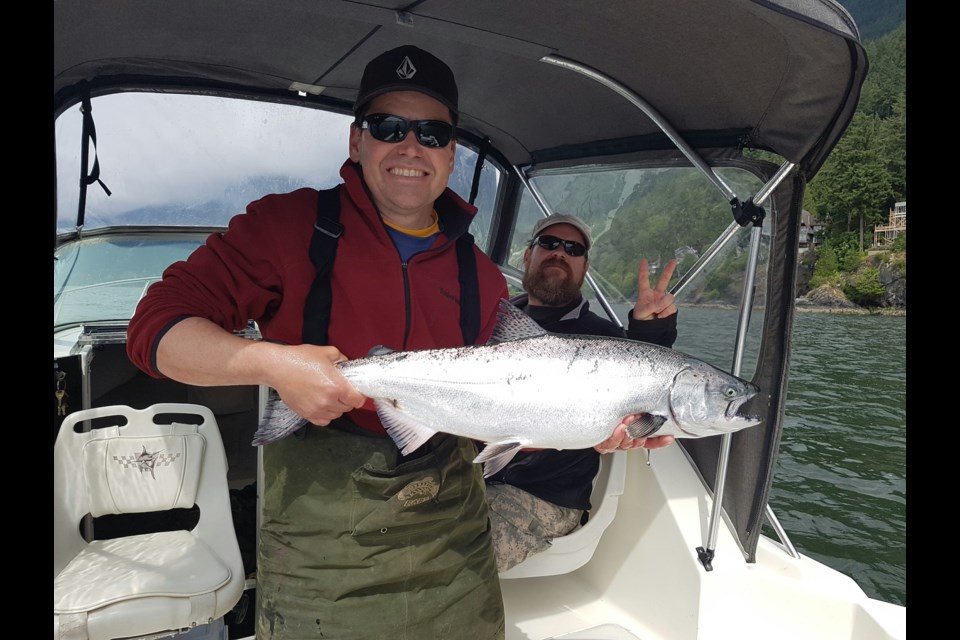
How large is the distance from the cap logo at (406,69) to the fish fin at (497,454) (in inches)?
56.7

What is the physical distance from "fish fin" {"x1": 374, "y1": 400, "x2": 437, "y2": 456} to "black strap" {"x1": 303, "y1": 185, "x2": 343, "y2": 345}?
0.35 metres

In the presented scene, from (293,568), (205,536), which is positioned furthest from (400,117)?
(205,536)

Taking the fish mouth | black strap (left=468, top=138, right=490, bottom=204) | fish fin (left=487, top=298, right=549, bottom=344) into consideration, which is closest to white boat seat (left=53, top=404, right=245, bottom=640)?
fish fin (left=487, top=298, right=549, bottom=344)

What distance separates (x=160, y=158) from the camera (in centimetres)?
470

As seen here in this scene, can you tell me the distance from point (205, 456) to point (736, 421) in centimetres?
297

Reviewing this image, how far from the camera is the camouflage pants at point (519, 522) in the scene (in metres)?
3.44

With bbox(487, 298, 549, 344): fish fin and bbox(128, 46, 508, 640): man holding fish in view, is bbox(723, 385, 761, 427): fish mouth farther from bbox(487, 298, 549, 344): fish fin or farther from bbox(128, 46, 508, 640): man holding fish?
bbox(128, 46, 508, 640): man holding fish

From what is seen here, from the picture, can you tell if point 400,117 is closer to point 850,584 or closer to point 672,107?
point 672,107

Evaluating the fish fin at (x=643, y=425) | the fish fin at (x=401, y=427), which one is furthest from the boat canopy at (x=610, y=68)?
the fish fin at (x=401, y=427)

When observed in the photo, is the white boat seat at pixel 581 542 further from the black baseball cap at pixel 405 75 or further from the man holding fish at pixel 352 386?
the black baseball cap at pixel 405 75

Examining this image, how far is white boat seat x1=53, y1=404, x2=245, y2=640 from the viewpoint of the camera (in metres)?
2.73

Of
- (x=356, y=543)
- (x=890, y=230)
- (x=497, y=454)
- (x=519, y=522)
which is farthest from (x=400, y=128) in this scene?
(x=890, y=230)
